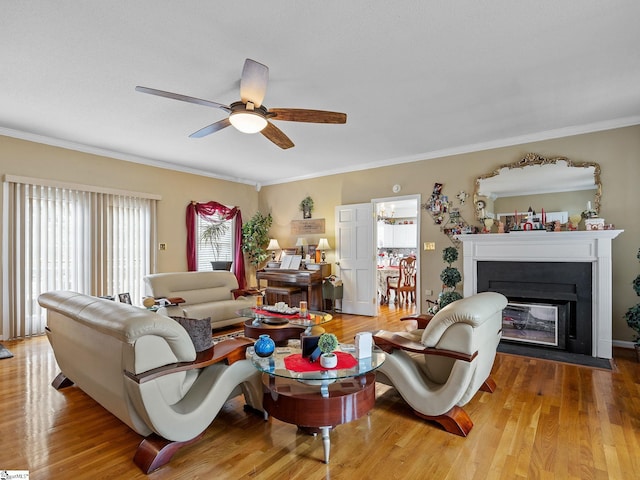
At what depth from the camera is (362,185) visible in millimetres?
6426

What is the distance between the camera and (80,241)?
17.2ft

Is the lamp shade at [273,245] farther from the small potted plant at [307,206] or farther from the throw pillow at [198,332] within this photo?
the throw pillow at [198,332]

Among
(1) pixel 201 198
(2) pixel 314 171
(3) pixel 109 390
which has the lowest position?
(3) pixel 109 390

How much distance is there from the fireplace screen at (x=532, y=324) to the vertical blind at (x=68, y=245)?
575cm

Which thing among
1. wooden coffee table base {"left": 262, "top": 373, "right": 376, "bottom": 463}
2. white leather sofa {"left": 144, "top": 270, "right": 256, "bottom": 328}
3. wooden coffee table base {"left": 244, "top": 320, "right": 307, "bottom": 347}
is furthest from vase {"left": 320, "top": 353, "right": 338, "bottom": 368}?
white leather sofa {"left": 144, "top": 270, "right": 256, "bottom": 328}

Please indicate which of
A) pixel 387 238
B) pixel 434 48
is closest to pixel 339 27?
pixel 434 48

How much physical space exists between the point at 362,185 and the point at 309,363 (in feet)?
15.2

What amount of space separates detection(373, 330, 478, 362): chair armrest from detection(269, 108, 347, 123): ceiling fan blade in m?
1.83

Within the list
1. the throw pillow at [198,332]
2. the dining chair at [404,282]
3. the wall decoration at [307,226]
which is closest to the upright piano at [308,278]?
the wall decoration at [307,226]

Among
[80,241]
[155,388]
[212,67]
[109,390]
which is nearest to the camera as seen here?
[155,388]

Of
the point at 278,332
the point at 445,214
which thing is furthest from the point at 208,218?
the point at 445,214

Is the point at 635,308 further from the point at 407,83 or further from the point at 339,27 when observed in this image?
the point at 339,27

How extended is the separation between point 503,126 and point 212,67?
355 cm

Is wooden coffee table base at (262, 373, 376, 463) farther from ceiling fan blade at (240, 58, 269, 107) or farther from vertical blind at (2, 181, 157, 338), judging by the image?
vertical blind at (2, 181, 157, 338)
